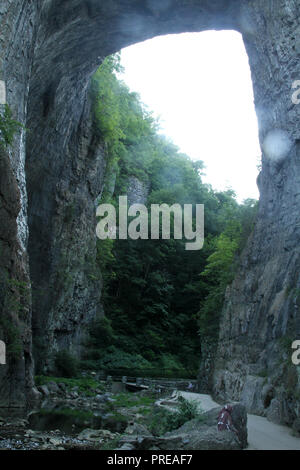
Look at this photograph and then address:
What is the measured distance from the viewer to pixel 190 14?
1927 centimetres

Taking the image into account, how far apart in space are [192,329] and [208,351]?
14.3 meters

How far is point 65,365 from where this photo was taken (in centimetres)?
2103

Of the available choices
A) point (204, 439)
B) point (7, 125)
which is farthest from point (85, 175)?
point (204, 439)

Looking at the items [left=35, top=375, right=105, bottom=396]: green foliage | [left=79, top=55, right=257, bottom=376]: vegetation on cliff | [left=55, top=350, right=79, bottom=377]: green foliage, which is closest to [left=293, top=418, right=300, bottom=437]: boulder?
[left=35, top=375, right=105, bottom=396]: green foliage

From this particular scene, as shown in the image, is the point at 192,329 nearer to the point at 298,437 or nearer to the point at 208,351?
the point at 208,351

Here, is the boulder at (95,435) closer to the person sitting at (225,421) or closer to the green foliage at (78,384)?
the person sitting at (225,421)

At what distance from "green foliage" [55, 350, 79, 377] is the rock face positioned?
0.65 metres

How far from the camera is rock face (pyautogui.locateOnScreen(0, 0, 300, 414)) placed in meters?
11.7

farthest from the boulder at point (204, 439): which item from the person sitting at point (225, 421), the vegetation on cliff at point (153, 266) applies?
the vegetation on cliff at point (153, 266)

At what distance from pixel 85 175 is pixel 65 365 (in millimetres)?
10641

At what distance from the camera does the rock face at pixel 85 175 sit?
1168 centimetres

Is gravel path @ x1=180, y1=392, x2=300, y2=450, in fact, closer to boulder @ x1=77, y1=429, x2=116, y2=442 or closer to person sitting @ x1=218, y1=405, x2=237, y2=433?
person sitting @ x1=218, y1=405, x2=237, y2=433

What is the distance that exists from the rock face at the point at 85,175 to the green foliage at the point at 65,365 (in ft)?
2.14

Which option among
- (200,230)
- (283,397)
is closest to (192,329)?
(200,230)
